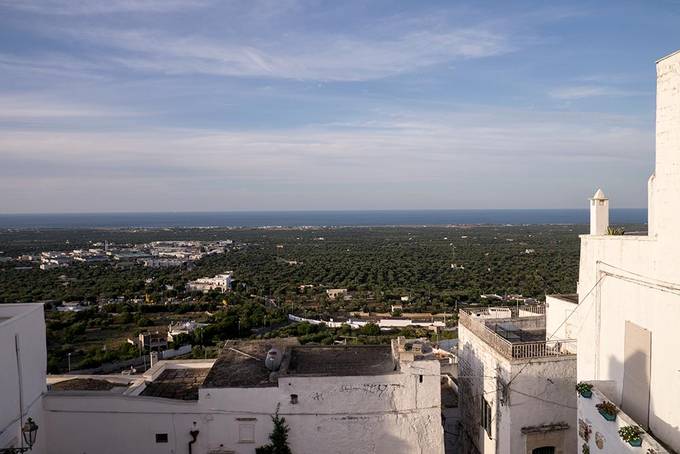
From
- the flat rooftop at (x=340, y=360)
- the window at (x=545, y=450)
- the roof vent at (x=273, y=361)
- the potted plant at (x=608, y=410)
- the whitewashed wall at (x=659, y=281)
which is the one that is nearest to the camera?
the whitewashed wall at (x=659, y=281)

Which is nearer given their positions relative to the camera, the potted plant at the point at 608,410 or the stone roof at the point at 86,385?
the potted plant at the point at 608,410

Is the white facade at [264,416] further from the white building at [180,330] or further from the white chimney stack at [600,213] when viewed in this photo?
the white building at [180,330]

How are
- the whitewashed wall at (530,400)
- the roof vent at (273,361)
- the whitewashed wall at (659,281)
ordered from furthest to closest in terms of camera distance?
the roof vent at (273,361) < the whitewashed wall at (530,400) < the whitewashed wall at (659,281)

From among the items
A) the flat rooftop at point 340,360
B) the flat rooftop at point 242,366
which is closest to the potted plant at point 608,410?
the flat rooftop at point 340,360

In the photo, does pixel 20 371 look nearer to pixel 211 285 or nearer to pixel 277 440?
pixel 277 440

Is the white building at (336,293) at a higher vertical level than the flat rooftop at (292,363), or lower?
lower
